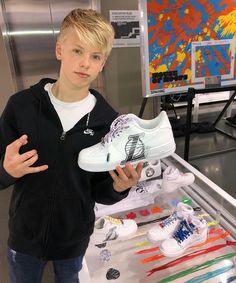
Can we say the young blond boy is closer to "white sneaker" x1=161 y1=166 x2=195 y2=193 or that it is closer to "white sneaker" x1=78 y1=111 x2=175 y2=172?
"white sneaker" x1=78 y1=111 x2=175 y2=172

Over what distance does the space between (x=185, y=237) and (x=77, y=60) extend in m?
0.93

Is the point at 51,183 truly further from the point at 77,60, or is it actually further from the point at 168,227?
the point at 168,227

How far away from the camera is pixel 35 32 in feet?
9.99

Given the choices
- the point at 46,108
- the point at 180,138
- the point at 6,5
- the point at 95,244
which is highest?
the point at 6,5

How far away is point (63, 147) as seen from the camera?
0.90 m

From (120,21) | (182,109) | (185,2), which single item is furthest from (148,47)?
(182,109)

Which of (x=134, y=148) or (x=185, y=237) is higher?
(x=134, y=148)

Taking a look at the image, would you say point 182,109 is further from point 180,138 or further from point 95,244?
point 95,244

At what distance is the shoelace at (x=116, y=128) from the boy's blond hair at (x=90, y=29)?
0.24m

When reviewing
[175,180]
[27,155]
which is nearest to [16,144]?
[27,155]

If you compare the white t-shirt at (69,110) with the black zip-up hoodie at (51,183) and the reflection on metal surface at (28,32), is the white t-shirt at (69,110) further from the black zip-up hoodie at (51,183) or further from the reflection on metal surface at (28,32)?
the reflection on metal surface at (28,32)

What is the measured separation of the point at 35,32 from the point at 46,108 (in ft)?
8.32

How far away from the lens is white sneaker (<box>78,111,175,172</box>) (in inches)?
33.9

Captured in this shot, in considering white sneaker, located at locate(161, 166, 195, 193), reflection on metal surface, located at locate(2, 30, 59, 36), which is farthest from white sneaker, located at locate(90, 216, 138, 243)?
reflection on metal surface, located at locate(2, 30, 59, 36)
